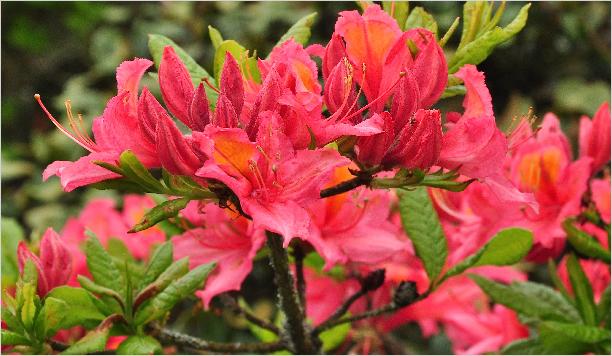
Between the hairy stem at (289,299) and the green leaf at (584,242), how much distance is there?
341 millimetres

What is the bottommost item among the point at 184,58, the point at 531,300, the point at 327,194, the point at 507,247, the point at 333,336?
the point at 333,336

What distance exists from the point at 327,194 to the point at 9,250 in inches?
21.7

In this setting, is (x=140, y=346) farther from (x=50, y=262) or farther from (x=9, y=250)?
(x=9, y=250)

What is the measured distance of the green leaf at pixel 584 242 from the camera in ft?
3.48

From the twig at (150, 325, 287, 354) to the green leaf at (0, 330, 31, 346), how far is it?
0.13m

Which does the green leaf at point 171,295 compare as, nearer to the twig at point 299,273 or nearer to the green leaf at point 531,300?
the twig at point 299,273

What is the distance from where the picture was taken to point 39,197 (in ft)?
8.52

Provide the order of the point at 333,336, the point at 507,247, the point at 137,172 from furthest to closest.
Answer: the point at 333,336 → the point at 507,247 → the point at 137,172

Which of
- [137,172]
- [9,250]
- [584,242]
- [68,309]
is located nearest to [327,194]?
[137,172]

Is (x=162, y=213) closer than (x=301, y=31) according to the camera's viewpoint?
Yes

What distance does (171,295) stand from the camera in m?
0.90

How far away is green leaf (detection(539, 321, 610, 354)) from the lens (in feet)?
3.27

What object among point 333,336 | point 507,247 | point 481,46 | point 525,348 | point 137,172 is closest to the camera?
point 137,172

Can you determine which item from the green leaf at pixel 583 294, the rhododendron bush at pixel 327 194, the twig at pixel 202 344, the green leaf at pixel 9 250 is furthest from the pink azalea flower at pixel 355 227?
the green leaf at pixel 9 250
